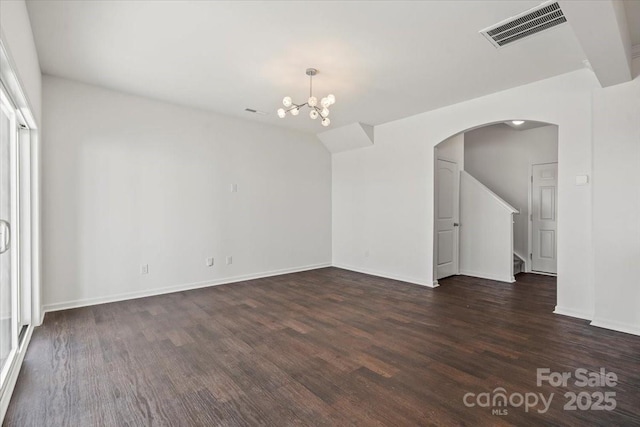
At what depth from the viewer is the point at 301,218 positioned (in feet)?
21.1

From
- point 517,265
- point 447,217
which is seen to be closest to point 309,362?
point 447,217

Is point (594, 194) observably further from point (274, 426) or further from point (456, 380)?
point (274, 426)

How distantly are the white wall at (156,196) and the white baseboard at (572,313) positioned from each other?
13.6ft

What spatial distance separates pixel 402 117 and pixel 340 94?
157 cm

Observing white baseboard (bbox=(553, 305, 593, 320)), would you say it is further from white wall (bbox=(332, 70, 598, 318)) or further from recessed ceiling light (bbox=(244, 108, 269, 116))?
recessed ceiling light (bbox=(244, 108, 269, 116))

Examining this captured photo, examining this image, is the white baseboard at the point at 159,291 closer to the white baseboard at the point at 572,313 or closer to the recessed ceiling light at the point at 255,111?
the recessed ceiling light at the point at 255,111

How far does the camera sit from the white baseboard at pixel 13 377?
197 centimetres

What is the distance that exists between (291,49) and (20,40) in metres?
2.06

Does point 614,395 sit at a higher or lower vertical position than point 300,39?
lower

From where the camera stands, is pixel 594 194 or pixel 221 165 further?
pixel 221 165

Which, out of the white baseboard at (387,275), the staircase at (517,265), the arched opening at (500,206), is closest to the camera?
the white baseboard at (387,275)

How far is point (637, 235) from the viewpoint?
3.16 m

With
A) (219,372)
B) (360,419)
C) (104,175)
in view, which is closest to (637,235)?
(360,419)

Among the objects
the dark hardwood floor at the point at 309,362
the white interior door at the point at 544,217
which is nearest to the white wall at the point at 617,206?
the dark hardwood floor at the point at 309,362
